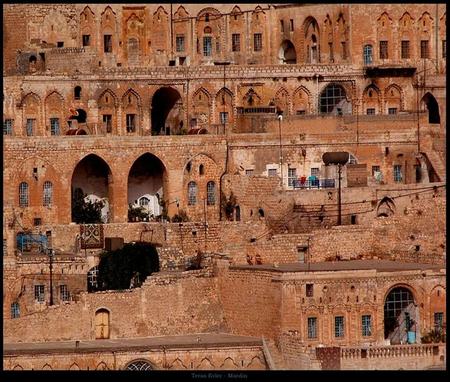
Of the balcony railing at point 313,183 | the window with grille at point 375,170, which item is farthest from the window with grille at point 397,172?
the balcony railing at point 313,183

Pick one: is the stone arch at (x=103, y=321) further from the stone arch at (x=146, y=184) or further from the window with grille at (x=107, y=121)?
the window with grille at (x=107, y=121)

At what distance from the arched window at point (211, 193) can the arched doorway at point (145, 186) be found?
6.55 feet

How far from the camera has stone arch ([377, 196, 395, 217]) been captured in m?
83.9

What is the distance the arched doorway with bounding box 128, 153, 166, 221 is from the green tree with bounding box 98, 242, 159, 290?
249 inches

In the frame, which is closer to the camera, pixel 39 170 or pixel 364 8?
pixel 39 170

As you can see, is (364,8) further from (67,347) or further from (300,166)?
(67,347)

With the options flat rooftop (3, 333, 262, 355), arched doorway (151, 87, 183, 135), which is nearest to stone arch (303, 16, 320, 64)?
arched doorway (151, 87, 183, 135)

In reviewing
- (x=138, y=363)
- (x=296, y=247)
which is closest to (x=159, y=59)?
(x=296, y=247)

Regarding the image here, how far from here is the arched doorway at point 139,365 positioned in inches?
2923

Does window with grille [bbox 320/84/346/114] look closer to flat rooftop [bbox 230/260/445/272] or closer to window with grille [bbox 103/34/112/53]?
window with grille [bbox 103/34/112/53]

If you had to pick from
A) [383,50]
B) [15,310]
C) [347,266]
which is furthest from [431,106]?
[15,310]

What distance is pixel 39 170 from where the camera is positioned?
3351 inches

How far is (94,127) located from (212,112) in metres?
3.88

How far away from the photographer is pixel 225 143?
86.6m
